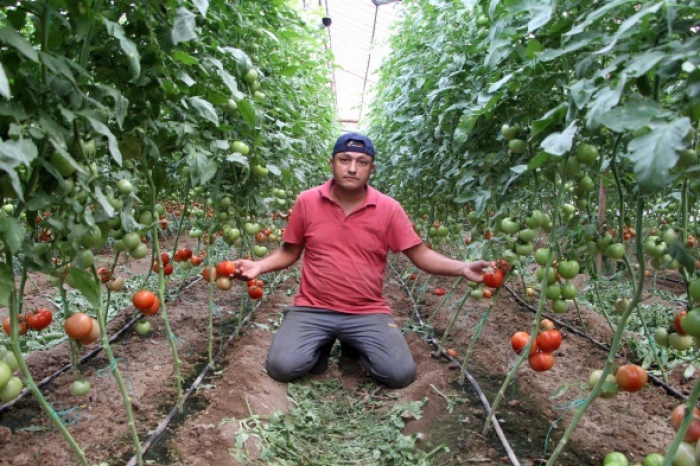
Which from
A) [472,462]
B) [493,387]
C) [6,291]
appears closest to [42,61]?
[6,291]

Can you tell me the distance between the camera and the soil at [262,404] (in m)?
1.75

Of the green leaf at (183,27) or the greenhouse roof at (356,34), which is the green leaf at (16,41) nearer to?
the green leaf at (183,27)

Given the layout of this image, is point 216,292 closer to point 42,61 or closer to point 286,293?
point 286,293

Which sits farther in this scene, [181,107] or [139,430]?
[139,430]

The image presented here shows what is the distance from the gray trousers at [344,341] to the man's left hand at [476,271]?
2.20 ft

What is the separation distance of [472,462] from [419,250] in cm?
116

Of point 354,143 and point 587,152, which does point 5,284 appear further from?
point 354,143

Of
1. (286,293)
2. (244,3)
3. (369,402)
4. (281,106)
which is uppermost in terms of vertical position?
(244,3)

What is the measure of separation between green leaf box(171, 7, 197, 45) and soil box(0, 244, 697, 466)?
1.22 m

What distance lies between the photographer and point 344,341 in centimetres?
267

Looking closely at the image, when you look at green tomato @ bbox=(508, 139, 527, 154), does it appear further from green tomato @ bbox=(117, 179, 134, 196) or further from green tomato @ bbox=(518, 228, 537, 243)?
green tomato @ bbox=(117, 179, 134, 196)

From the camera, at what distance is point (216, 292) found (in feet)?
13.8

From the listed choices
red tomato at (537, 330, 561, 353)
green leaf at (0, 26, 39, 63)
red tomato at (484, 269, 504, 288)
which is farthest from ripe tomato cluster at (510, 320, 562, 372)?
green leaf at (0, 26, 39, 63)

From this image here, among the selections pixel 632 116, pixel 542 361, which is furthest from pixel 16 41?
pixel 542 361
